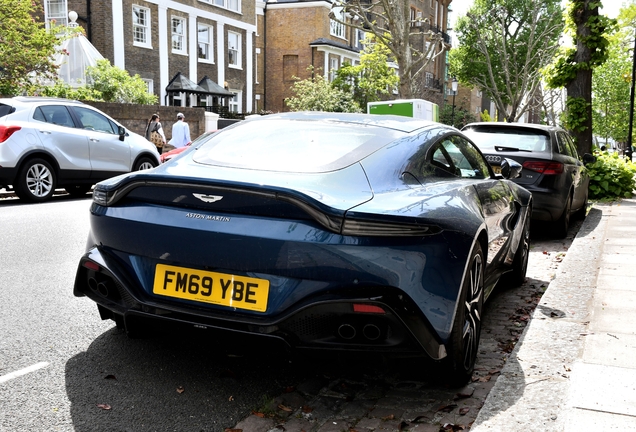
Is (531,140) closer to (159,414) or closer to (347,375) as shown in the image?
(347,375)

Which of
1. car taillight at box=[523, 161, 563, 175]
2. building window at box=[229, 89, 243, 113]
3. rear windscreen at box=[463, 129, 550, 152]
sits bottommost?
car taillight at box=[523, 161, 563, 175]

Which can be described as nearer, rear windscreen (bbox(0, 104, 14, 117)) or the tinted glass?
the tinted glass

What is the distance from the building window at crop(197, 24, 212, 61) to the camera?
121 ft

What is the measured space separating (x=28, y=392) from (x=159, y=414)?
2.42ft

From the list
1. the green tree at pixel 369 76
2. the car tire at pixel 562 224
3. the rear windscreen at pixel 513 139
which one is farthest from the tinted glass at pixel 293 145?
the green tree at pixel 369 76

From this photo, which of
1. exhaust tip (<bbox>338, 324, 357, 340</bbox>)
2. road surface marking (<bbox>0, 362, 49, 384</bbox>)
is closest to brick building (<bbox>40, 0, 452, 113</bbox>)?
road surface marking (<bbox>0, 362, 49, 384</bbox>)

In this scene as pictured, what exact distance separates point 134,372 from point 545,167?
6.67 m

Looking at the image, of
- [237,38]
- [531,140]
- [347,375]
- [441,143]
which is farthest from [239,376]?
[237,38]

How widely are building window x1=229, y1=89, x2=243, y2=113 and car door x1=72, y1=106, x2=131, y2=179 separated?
26074 millimetres

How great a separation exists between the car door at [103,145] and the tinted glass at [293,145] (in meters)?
9.64

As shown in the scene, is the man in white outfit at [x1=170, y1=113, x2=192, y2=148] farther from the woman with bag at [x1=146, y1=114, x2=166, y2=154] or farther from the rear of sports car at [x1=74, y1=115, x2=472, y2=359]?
the rear of sports car at [x1=74, y1=115, x2=472, y2=359]

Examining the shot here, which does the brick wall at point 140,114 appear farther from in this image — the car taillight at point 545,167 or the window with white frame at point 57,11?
the car taillight at point 545,167

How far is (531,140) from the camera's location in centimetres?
940

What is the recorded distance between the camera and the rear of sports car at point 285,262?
3191mm
